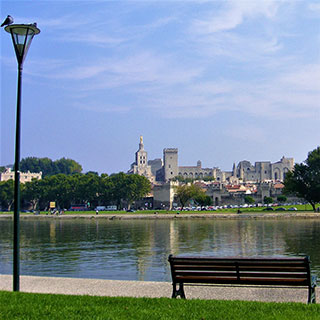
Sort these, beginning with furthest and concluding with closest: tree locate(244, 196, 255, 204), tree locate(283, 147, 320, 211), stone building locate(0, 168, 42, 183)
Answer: stone building locate(0, 168, 42, 183)
tree locate(244, 196, 255, 204)
tree locate(283, 147, 320, 211)

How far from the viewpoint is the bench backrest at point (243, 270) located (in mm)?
9047

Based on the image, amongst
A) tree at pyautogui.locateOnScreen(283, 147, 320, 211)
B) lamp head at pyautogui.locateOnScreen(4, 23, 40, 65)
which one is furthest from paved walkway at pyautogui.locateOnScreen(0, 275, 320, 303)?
tree at pyautogui.locateOnScreen(283, 147, 320, 211)

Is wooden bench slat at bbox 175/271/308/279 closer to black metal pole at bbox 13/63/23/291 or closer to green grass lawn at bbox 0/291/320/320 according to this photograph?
green grass lawn at bbox 0/291/320/320

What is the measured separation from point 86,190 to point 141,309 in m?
104

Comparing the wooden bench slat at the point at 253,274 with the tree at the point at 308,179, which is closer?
the wooden bench slat at the point at 253,274

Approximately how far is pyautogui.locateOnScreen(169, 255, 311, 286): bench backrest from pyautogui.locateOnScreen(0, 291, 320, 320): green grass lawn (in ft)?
2.81

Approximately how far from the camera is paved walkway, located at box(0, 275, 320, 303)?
10270mm

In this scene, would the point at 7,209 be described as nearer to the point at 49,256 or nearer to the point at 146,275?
the point at 49,256

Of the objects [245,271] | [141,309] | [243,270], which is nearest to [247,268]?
[243,270]

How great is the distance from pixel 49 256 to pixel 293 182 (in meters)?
57.4

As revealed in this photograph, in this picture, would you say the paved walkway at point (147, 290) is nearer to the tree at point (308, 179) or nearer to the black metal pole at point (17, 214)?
the black metal pole at point (17, 214)

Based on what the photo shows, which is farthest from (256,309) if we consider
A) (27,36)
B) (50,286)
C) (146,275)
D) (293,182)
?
(293,182)

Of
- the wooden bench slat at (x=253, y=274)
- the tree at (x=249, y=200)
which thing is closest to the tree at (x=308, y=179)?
the tree at (x=249, y=200)

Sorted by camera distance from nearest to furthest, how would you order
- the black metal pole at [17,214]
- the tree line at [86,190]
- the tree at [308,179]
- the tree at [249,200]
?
the black metal pole at [17,214]
the tree at [308,179]
the tree line at [86,190]
the tree at [249,200]
